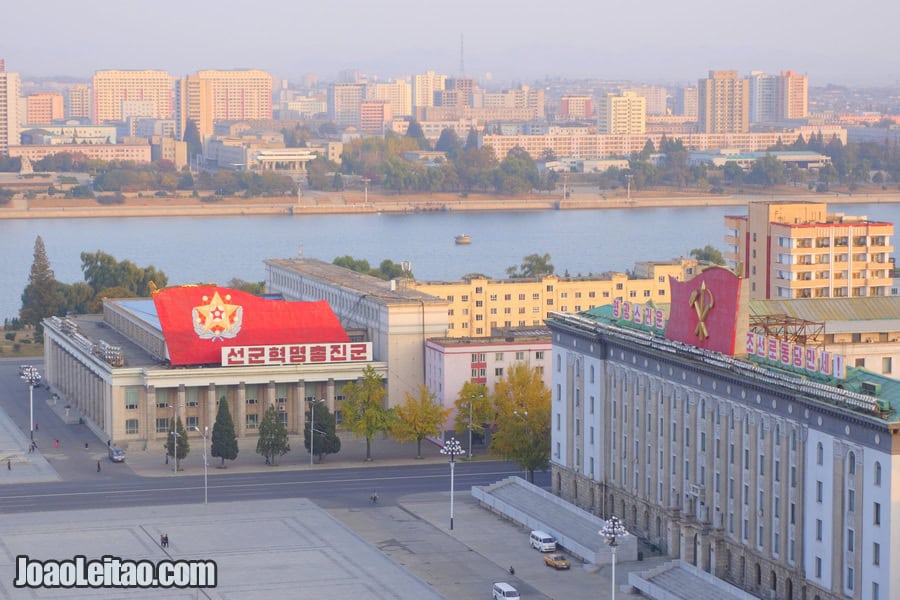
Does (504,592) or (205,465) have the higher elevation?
(205,465)

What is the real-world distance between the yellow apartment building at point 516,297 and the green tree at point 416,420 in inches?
729

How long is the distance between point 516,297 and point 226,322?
21.1 meters

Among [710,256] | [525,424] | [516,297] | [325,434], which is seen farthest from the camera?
[710,256]

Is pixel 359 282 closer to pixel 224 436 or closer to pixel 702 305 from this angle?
pixel 224 436

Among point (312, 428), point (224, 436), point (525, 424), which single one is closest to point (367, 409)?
point (312, 428)

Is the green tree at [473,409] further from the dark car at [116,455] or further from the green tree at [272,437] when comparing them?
the dark car at [116,455]

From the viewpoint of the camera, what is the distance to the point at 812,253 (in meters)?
81.2

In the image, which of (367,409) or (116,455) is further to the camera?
(367,409)

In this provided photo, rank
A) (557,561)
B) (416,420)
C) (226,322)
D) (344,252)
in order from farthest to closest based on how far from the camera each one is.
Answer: (344,252) → (226,322) → (416,420) → (557,561)

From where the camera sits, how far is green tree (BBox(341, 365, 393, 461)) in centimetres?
7300

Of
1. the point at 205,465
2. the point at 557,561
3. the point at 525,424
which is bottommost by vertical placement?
the point at 557,561

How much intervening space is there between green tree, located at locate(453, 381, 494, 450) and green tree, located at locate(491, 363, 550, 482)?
46.0 inches

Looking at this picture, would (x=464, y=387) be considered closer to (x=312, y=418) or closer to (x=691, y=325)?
(x=312, y=418)

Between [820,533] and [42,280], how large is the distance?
73.8 metres
